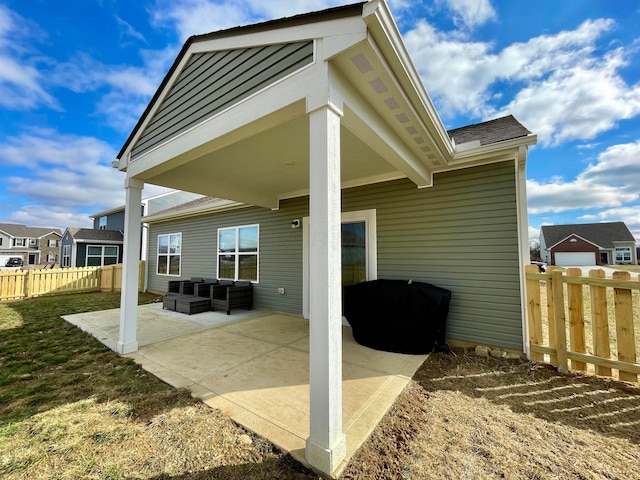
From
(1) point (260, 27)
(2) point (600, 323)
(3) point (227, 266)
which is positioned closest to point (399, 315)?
(2) point (600, 323)

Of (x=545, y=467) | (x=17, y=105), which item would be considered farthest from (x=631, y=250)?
(x=17, y=105)

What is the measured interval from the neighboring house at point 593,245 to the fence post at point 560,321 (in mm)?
39767

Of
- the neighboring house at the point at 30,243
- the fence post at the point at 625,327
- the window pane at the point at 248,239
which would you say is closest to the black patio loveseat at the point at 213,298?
the window pane at the point at 248,239

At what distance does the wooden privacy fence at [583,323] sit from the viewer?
2.92 metres

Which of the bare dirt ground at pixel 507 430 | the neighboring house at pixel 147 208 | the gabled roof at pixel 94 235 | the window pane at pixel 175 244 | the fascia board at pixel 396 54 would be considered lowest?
the bare dirt ground at pixel 507 430

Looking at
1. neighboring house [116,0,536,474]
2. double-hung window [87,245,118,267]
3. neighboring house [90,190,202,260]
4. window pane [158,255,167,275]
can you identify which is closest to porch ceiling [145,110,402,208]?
neighboring house [116,0,536,474]

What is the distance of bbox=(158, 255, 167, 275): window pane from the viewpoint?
10.1 m

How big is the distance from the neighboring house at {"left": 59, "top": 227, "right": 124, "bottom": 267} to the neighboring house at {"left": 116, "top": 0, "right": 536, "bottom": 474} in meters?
15.2

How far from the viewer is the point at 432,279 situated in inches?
173

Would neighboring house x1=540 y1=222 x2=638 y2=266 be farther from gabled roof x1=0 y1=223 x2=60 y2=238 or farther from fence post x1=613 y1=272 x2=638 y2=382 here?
gabled roof x1=0 y1=223 x2=60 y2=238

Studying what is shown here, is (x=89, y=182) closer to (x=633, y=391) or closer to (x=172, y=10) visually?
(x=172, y=10)

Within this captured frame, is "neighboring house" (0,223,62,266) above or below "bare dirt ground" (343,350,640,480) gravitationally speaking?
above

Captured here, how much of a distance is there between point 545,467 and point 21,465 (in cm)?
363

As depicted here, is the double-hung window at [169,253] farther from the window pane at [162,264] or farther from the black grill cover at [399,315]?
the black grill cover at [399,315]
